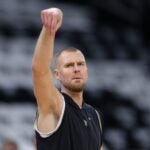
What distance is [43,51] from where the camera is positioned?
4.13 m

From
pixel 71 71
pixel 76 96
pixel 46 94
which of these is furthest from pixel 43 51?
pixel 76 96

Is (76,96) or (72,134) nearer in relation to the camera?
(72,134)

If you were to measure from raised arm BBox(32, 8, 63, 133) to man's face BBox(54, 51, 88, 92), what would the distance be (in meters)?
0.14

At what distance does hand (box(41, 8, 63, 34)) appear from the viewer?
4.03 meters

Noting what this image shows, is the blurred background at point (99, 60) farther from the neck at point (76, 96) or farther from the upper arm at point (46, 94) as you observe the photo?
the upper arm at point (46, 94)

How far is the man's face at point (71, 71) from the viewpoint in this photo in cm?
445

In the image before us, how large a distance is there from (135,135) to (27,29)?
6.15ft

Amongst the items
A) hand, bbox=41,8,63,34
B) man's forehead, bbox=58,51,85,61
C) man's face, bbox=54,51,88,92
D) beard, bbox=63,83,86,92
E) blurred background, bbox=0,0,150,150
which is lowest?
blurred background, bbox=0,0,150,150

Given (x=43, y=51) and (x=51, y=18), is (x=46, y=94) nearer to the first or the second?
(x=43, y=51)

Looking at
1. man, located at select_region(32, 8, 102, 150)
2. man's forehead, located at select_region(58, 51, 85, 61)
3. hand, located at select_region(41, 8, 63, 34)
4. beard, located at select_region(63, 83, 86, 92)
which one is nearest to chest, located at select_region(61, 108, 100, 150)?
man, located at select_region(32, 8, 102, 150)

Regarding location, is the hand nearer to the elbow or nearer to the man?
the man

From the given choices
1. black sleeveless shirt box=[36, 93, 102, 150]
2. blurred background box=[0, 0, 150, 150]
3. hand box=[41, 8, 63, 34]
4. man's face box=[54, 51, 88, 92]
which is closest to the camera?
hand box=[41, 8, 63, 34]

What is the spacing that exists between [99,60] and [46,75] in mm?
4816

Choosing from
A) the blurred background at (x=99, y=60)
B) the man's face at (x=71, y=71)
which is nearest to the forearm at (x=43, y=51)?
the man's face at (x=71, y=71)
